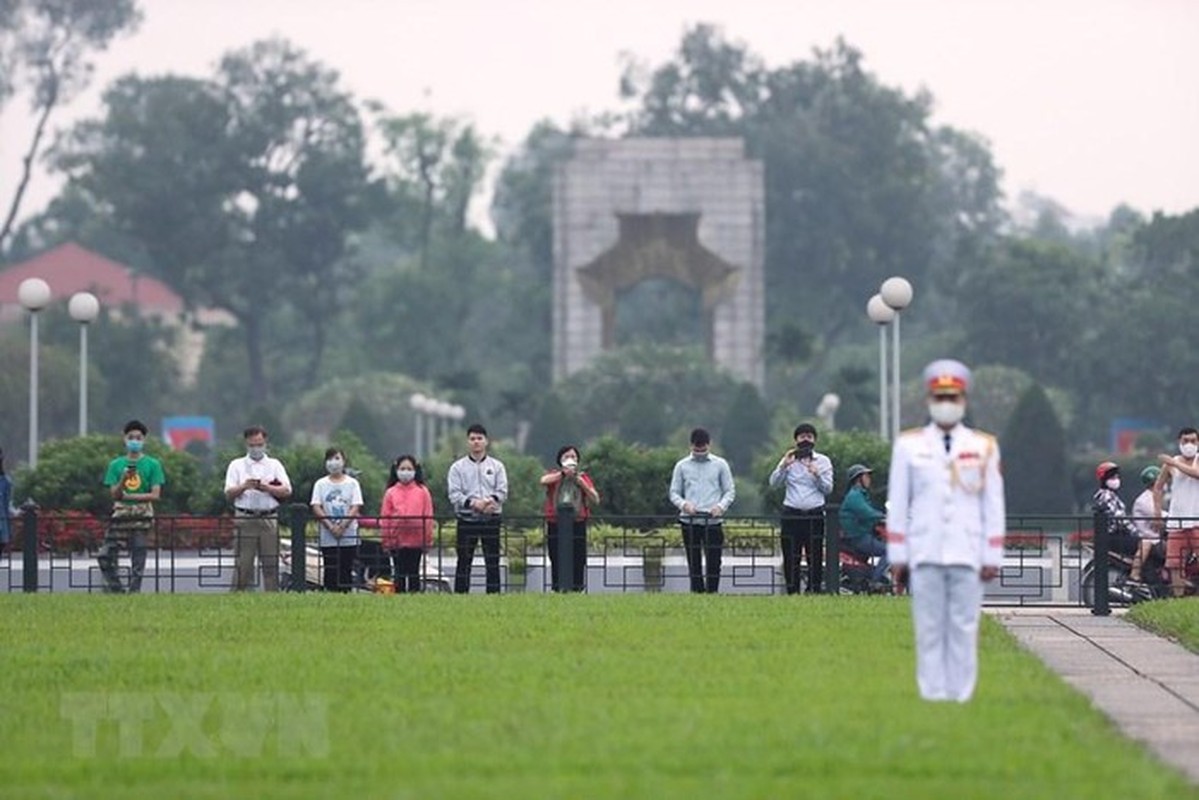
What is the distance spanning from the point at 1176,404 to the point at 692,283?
19.2 m

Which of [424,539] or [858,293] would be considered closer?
[424,539]

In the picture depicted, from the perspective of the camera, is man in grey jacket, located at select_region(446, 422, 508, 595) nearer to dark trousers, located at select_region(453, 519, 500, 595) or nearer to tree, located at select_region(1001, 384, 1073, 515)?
dark trousers, located at select_region(453, 519, 500, 595)

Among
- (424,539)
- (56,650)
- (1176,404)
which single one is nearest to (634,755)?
(56,650)

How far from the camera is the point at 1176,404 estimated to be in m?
95.4

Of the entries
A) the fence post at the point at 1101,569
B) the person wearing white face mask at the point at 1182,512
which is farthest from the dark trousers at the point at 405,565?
the person wearing white face mask at the point at 1182,512

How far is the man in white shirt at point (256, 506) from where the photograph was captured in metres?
29.5

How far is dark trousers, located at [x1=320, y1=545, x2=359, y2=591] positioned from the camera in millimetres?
29625

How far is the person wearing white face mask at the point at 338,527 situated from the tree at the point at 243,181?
247 feet

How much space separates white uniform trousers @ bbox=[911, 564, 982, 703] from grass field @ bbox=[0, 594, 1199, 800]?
0.23 meters

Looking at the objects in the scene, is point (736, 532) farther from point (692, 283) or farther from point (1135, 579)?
point (692, 283)

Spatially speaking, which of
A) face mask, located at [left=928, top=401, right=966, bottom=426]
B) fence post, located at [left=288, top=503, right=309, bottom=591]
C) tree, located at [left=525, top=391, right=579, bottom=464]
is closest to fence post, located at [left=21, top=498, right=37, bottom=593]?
fence post, located at [left=288, top=503, right=309, bottom=591]

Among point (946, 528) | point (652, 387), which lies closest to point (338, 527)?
point (946, 528)

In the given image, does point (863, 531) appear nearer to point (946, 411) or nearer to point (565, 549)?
point (565, 549)

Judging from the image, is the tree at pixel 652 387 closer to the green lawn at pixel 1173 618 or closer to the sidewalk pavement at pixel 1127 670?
the sidewalk pavement at pixel 1127 670
